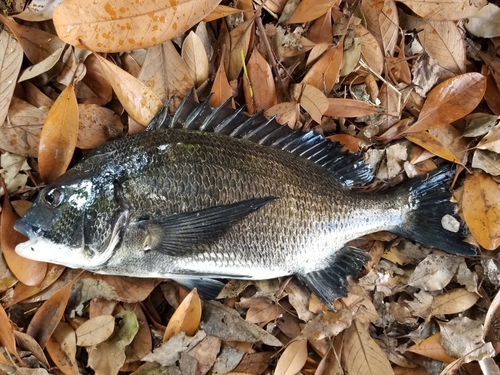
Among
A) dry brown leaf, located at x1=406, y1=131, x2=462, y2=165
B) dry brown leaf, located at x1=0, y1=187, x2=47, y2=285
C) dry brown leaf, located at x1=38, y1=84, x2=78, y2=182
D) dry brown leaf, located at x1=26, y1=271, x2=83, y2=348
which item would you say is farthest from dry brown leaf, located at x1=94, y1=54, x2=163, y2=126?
dry brown leaf, located at x1=406, y1=131, x2=462, y2=165

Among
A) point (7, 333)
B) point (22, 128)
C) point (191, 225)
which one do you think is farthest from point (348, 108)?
point (7, 333)

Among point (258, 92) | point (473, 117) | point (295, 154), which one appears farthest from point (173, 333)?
point (473, 117)

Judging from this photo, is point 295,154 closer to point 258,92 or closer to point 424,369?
point 258,92

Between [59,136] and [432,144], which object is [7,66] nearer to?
[59,136]

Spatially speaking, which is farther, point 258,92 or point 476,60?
point 476,60

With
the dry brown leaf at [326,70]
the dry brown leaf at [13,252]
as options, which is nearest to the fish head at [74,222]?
the dry brown leaf at [13,252]

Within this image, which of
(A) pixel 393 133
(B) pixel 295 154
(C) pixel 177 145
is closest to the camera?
(C) pixel 177 145

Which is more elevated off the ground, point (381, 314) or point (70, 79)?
point (70, 79)

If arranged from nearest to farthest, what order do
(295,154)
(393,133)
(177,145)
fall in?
(177,145)
(295,154)
(393,133)
